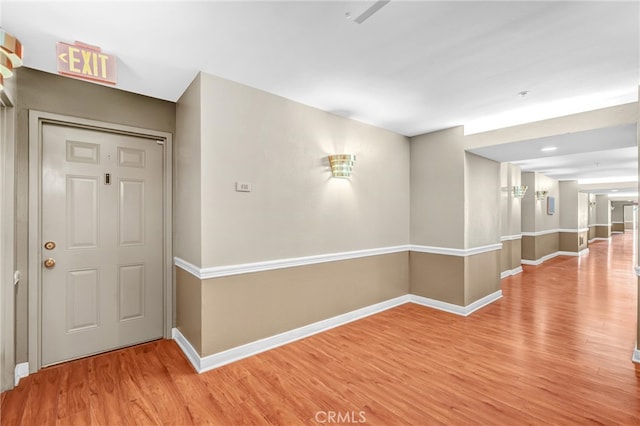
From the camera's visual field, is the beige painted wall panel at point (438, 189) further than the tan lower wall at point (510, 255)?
No

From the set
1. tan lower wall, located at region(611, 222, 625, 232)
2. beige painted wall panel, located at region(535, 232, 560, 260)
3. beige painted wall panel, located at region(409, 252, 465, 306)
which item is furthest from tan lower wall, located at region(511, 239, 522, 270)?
tan lower wall, located at region(611, 222, 625, 232)

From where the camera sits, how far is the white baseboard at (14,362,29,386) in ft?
7.87

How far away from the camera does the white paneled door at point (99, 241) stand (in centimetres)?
266

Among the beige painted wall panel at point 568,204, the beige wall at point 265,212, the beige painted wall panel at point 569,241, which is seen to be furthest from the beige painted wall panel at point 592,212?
the beige wall at point 265,212

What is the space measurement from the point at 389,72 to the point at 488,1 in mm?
951

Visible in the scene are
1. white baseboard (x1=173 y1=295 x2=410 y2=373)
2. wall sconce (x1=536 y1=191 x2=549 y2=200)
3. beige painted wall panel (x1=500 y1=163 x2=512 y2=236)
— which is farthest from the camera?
wall sconce (x1=536 y1=191 x2=549 y2=200)

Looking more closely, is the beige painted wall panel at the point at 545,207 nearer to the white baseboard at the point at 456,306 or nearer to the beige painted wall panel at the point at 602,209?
the white baseboard at the point at 456,306

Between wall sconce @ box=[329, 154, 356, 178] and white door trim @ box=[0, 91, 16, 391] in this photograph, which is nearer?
white door trim @ box=[0, 91, 16, 391]

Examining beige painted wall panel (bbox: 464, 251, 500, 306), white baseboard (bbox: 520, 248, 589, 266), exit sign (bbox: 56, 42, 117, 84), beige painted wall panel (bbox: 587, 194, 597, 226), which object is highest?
exit sign (bbox: 56, 42, 117, 84)

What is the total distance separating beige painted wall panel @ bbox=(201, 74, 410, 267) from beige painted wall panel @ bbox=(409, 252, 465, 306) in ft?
2.38

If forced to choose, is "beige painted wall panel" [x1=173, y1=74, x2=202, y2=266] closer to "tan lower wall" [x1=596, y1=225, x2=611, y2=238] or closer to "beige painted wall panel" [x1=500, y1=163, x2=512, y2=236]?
"beige painted wall panel" [x1=500, y1=163, x2=512, y2=236]

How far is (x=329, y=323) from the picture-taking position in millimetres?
3523

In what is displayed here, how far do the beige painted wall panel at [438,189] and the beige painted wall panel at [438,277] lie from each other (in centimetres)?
23

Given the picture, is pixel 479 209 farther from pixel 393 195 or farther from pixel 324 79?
pixel 324 79
